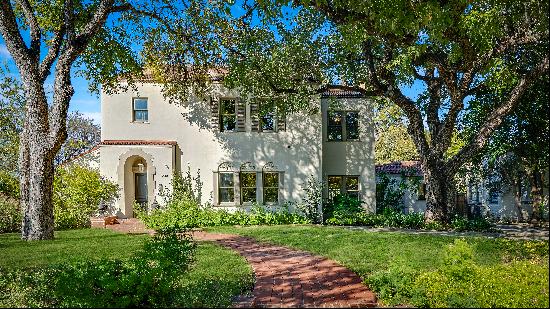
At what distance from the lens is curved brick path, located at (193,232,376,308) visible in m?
5.48

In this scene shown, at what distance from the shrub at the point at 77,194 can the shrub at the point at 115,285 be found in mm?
11088

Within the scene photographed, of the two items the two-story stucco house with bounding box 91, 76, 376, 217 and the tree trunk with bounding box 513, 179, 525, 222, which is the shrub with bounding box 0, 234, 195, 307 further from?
the tree trunk with bounding box 513, 179, 525, 222

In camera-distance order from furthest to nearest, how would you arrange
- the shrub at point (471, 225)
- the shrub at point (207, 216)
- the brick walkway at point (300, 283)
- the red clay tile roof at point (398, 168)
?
the red clay tile roof at point (398, 168) → the shrub at point (207, 216) → the shrub at point (471, 225) → the brick walkway at point (300, 283)

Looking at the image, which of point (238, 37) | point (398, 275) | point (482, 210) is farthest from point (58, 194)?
point (482, 210)

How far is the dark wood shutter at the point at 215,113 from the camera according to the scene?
18.6 meters

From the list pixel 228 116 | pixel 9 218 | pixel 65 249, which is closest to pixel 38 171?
pixel 65 249

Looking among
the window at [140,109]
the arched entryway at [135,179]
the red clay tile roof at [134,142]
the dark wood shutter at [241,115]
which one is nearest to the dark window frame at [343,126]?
the dark wood shutter at [241,115]

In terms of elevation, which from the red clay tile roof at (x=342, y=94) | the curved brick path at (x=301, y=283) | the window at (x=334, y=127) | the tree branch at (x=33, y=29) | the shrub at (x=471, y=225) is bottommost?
the shrub at (x=471, y=225)

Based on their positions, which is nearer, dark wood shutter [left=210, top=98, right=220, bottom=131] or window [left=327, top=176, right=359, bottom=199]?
dark wood shutter [left=210, top=98, right=220, bottom=131]

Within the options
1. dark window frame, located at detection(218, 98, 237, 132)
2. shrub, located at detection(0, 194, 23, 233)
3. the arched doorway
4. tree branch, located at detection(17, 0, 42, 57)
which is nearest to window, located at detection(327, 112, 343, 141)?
dark window frame, located at detection(218, 98, 237, 132)

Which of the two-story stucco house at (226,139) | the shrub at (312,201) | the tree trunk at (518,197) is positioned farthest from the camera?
the two-story stucco house at (226,139)

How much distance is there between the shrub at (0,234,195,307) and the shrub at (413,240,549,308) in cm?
345

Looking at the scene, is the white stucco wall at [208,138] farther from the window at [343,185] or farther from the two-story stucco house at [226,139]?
the window at [343,185]

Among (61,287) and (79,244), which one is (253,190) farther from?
(61,287)
